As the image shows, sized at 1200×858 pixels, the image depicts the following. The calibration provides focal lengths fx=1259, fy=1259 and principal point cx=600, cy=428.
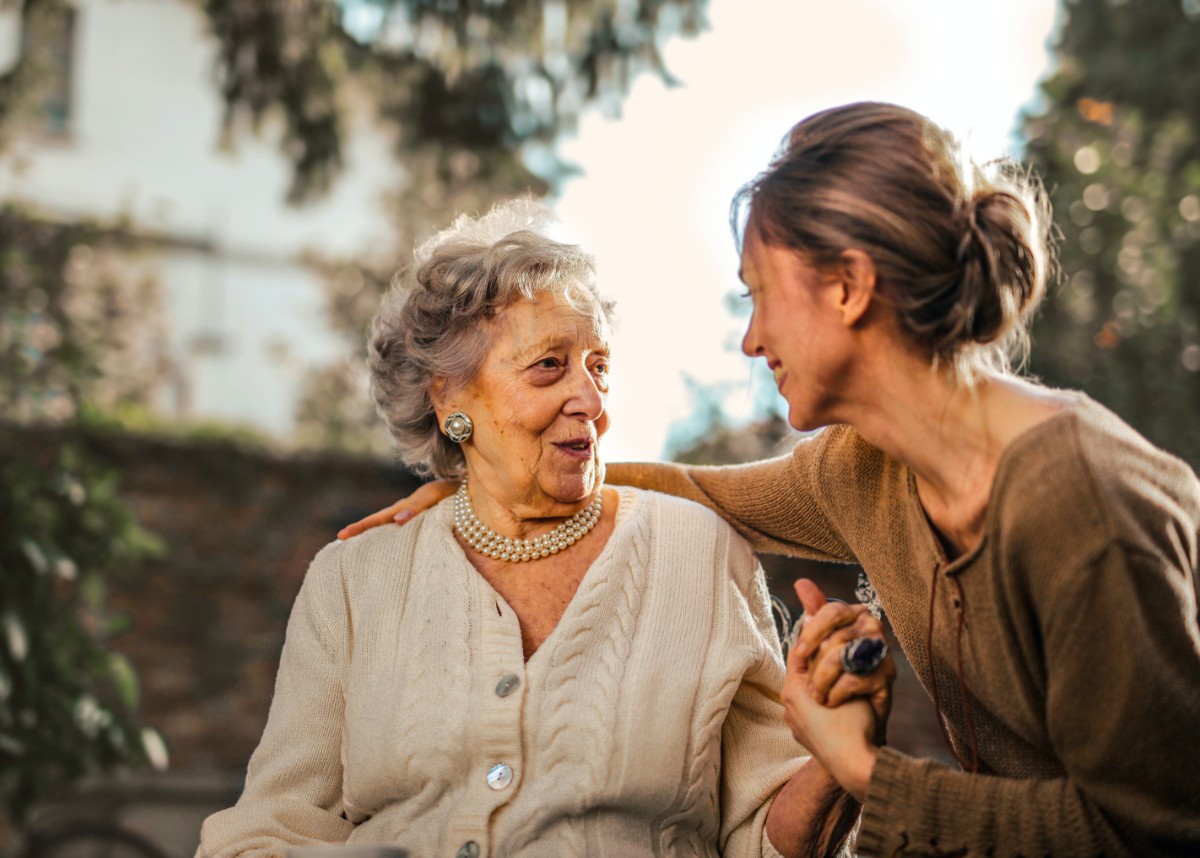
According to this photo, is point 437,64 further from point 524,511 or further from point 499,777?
point 499,777

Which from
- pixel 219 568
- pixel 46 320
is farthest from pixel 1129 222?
pixel 219 568

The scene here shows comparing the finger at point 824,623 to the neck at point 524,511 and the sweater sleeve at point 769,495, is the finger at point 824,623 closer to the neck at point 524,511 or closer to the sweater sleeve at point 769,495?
the sweater sleeve at point 769,495

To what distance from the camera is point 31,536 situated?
5062 millimetres

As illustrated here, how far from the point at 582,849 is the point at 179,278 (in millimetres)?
13672

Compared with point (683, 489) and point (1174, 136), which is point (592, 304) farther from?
point (1174, 136)

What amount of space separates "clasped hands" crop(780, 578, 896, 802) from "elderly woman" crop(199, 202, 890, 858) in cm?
22

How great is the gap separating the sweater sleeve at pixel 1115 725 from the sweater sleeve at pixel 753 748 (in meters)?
0.62

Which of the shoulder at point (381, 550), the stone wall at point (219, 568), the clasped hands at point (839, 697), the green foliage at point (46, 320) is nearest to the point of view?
the clasped hands at point (839, 697)

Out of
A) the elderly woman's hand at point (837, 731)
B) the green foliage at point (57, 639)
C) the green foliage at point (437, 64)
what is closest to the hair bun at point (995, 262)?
the elderly woman's hand at point (837, 731)

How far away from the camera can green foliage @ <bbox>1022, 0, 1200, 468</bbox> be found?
5.43 metres

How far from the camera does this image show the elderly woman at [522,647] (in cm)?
235

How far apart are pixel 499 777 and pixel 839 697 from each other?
2.25 feet

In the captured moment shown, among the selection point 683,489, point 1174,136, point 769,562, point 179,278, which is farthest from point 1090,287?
point 179,278

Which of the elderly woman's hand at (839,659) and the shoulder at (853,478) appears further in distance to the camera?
the shoulder at (853,478)
